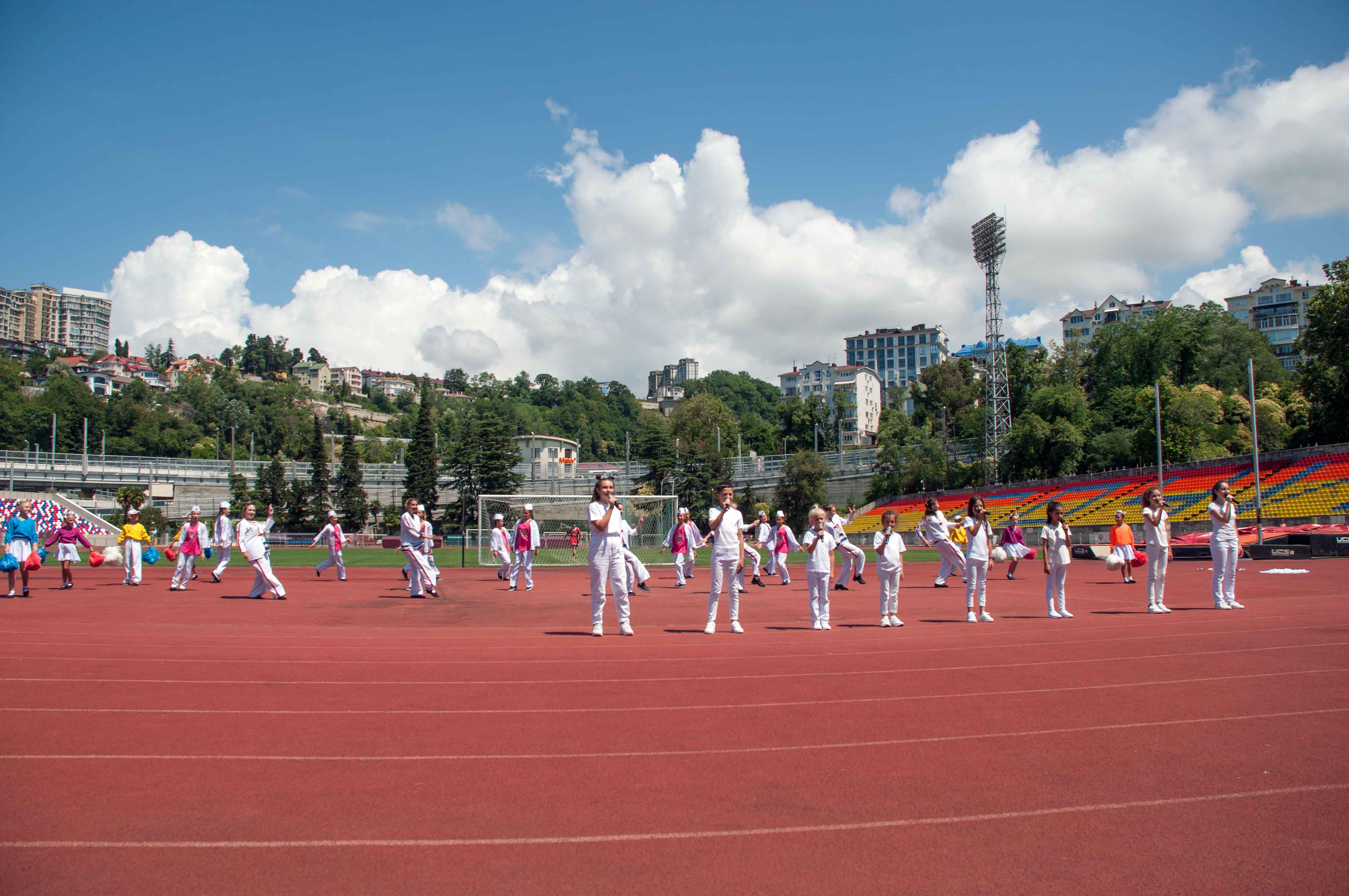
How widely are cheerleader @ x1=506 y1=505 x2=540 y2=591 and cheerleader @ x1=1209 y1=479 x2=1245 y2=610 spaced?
13.9 metres

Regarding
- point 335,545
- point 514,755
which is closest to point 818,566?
point 514,755

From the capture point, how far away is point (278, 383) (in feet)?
639

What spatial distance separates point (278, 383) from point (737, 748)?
213 meters

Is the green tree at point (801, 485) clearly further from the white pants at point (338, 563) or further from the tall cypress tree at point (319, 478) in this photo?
the white pants at point (338, 563)

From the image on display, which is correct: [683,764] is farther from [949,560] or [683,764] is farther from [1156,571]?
[949,560]

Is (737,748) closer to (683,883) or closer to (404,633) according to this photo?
(683,883)

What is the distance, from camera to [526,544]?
19.7 meters

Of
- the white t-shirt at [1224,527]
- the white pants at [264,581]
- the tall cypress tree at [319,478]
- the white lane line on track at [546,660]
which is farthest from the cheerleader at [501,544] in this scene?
the tall cypress tree at [319,478]

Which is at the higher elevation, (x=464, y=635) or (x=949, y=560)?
(x=949, y=560)

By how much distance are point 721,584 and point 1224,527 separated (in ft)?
28.5

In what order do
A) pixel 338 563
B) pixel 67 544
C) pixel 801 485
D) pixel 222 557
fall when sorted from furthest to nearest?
pixel 801 485 → pixel 338 563 → pixel 222 557 → pixel 67 544

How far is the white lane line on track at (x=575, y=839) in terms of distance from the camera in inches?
170

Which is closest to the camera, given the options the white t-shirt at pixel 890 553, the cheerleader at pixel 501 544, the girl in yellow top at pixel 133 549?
the white t-shirt at pixel 890 553

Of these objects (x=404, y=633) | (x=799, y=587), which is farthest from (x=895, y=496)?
(x=404, y=633)
